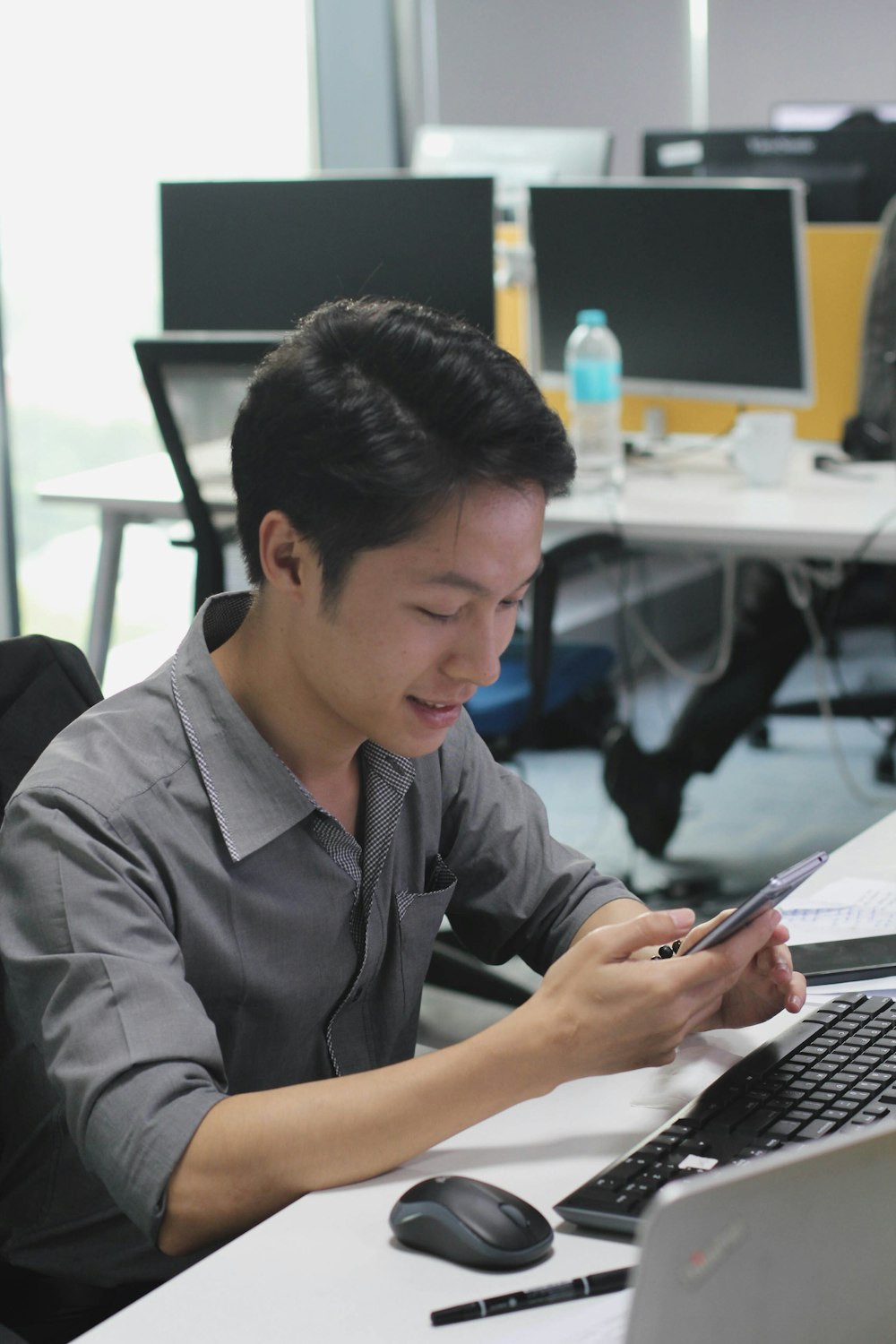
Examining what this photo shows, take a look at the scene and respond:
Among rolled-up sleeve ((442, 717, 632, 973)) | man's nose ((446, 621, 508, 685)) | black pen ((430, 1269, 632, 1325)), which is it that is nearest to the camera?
black pen ((430, 1269, 632, 1325))

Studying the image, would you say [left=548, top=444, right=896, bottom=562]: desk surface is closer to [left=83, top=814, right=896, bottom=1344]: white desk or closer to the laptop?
[left=83, top=814, right=896, bottom=1344]: white desk

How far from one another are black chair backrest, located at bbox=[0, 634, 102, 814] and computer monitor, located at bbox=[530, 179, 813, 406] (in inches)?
78.8

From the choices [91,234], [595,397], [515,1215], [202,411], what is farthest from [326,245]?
[515,1215]

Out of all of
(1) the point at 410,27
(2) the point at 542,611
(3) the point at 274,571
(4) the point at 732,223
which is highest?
(1) the point at 410,27

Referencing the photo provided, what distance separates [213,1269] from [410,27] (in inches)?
186

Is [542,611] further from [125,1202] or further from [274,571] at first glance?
[125,1202]

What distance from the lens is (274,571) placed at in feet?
3.39

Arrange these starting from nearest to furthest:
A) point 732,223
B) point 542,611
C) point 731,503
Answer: point 542,611 < point 731,503 < point 732,223

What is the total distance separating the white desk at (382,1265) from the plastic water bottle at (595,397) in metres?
2.10

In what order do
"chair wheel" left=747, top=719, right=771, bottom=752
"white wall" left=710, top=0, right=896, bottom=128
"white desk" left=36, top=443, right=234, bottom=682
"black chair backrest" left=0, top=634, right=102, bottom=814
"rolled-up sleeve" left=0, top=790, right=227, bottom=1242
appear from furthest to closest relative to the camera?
"white wall" left=710, top=0, right=896, bottom=128
"chair wheel" left=747, top=719, right=771, bottom=752
"white desk" left=36, top=443, right=234, bottom=682
"black chair backrest" left=0, top=634, right=102, bottom=814
"rolled-up sleeve" left=0, top=790, right=227, bottom=1242

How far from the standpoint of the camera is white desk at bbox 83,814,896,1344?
77 centimetres

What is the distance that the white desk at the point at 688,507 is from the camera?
8.10 feet

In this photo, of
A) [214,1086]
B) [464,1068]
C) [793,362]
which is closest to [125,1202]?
[214,1086]

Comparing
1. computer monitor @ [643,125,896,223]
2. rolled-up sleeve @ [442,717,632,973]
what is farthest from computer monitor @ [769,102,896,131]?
rolled-up sleeve @ [442,717,632,973]
